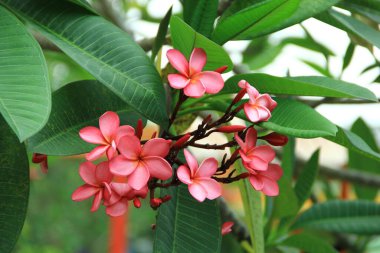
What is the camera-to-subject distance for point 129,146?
0.53 m

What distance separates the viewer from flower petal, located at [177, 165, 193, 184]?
0.55 m

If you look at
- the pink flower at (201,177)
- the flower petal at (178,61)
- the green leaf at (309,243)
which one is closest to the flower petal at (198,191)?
the pink flower at (201,177)

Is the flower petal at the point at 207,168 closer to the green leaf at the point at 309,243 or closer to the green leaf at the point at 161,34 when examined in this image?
the green leaf at the point at 161,34

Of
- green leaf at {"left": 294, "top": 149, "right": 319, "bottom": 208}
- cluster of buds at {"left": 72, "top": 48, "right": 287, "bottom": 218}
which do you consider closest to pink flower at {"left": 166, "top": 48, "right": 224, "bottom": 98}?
cluster of buds at {"left": 72, "top": 48, "right": 287, "bottom": 218}

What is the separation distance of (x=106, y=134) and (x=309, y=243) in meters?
0.54

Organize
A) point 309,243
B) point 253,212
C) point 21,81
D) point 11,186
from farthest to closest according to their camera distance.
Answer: point 309,243 → point 253,212 → point 11,186 → point 21,81

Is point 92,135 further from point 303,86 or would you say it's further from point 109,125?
point 303,86

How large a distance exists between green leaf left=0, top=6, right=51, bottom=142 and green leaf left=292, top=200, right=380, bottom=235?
66 cm

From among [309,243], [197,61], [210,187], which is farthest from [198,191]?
[309,243]

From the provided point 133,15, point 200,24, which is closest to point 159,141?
point 200,24

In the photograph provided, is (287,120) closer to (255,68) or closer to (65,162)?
(255,68)

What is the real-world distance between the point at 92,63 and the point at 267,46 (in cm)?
85

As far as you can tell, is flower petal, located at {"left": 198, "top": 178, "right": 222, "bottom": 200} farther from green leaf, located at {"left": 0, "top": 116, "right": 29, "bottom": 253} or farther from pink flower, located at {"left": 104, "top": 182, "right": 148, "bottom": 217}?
green leaf, located at {"left": 0, "top": 116, "right": 29, "bottom": 253}

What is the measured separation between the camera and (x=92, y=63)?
547 mm
